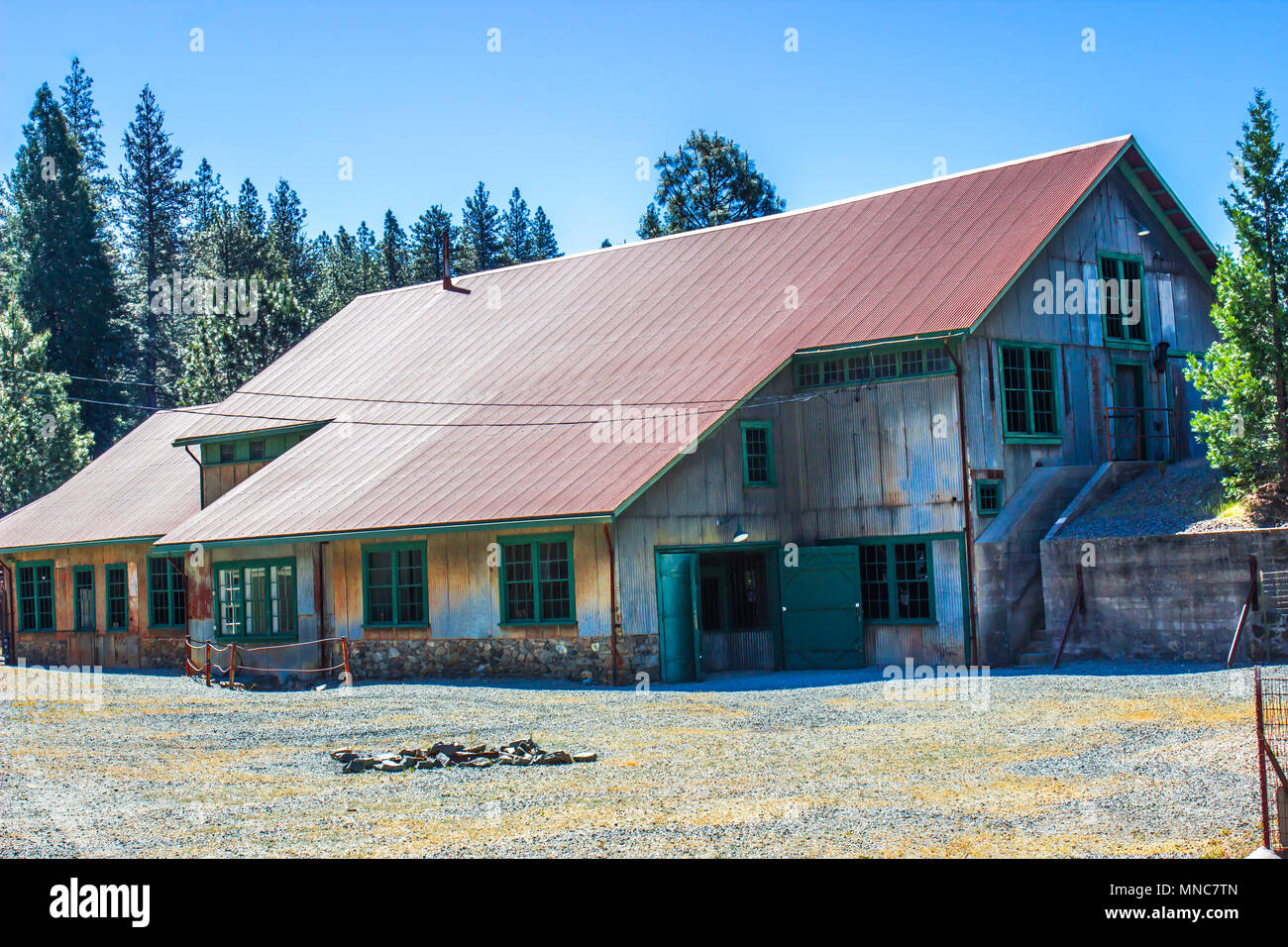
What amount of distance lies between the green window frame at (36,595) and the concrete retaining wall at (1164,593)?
24770mm

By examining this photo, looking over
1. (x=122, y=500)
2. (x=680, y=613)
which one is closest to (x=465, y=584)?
(x=680, y=613)

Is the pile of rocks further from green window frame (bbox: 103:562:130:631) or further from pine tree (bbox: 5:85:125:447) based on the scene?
pine tree (bbox: 5:85:125:447)

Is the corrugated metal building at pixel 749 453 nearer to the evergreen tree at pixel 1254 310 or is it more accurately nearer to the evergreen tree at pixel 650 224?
the evergreen tree at pixel 1254 310

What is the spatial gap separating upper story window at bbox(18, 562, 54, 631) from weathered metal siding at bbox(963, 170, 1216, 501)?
23.8m

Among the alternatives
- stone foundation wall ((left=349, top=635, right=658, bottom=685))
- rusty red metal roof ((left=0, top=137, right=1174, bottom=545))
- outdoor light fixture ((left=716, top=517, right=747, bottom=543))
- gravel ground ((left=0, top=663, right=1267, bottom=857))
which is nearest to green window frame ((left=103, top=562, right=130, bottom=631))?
rusty red metal roof ((left=0, top=137, right=1174, bottom=545))

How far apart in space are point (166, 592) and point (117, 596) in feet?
6.83

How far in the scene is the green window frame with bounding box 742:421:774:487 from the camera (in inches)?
989

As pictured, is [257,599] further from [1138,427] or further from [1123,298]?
[1123,298]

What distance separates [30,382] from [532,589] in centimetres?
3927

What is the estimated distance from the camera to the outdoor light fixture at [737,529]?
961 inches

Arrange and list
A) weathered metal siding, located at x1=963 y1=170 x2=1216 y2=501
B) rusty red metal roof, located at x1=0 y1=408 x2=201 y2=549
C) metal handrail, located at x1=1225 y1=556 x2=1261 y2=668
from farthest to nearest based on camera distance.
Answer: rusty red metal roof, located at x1=0 y1=408 x2=201 y2=549
weathered metal siding, located at x1=963 y1=170 x2=1216 y2=501
metal handrail, located at x1=1225 y1=556 x2=1261 y2=668

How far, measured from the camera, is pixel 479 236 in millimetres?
74562

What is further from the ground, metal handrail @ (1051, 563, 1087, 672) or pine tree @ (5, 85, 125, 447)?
pine tree @ (5, 85, 125, 447)
